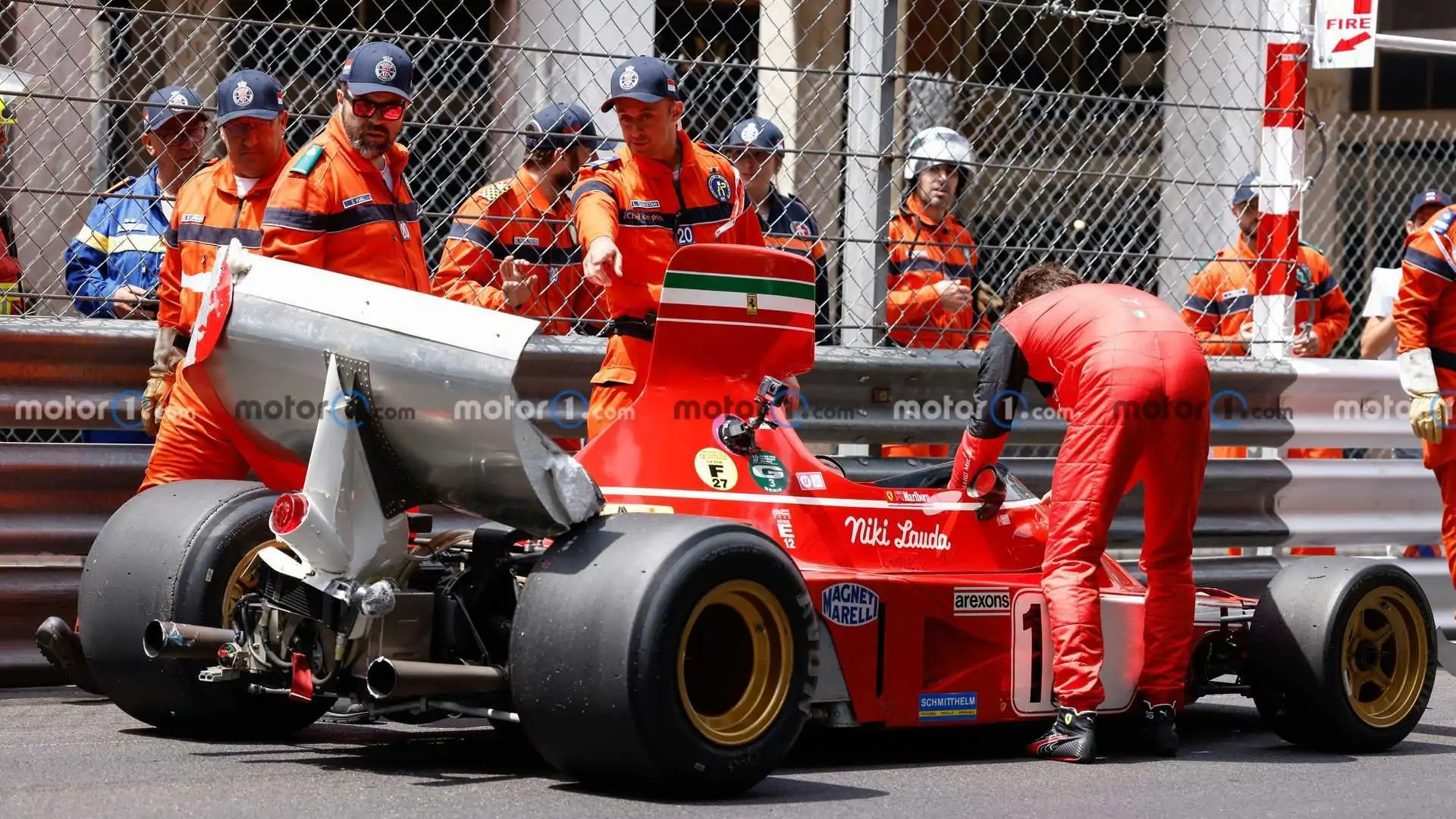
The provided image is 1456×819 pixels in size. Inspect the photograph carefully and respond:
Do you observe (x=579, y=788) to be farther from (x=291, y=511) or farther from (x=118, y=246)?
(x=118, y=246)

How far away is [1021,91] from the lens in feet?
23.4

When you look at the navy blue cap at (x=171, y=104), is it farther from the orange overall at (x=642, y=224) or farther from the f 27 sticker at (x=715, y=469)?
the f 27 sticker at (x=715, y=469)

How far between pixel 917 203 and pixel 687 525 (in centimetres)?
401

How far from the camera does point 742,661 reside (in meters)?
4.59

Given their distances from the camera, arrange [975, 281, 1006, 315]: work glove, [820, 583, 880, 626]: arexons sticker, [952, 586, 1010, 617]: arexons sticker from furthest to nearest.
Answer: [975, 281, 1006, 315]: work glove < [952, 586, 1010, 617]: arexons sticker < [820, 583, 880, 626]: arexons sticker

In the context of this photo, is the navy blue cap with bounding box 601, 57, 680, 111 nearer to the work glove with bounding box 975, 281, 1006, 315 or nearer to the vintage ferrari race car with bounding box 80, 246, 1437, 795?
the vintage ferrari race car with bounding box 80, 246, 1437, 795

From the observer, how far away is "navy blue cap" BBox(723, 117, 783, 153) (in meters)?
7.64

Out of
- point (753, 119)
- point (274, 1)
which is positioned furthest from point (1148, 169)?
point (274, 1)

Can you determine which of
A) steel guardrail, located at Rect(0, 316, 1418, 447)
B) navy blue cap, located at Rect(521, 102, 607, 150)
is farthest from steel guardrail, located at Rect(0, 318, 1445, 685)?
navy blue cap, located at Rect(521, 102, 607, 150)

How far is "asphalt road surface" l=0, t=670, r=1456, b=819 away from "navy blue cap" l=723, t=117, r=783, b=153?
2.69m

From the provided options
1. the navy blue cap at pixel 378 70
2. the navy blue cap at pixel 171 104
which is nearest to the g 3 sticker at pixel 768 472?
the navy blue cap at pixel 378 70

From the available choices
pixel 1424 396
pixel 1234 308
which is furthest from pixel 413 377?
pixel 1234 308

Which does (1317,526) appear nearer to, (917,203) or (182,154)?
(917,203)

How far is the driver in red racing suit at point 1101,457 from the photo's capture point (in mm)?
5363
